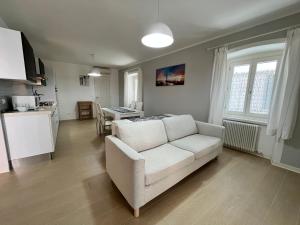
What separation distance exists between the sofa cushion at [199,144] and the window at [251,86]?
1250 mm

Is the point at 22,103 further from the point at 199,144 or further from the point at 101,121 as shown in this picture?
the point at 199,144

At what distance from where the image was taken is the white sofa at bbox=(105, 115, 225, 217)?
1282mm

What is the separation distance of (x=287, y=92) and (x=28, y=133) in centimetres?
419

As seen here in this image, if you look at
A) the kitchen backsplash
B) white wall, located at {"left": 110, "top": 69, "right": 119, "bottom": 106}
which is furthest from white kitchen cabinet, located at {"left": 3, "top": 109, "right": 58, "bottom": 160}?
white wall, located at {"left": 110, "top": 69, "right": 119, "bottom": 106}

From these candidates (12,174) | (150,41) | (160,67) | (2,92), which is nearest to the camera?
(150,41)

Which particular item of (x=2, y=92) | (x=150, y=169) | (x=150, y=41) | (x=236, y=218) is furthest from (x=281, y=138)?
(x=2, y=92)

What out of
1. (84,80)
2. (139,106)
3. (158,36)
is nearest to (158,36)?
(158,36)

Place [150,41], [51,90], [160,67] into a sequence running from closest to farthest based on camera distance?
[150,41] → [160,67] → [51,90]

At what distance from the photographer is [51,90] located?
15.8 ft

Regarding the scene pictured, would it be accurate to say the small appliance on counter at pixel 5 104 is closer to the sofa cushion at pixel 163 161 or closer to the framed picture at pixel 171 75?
the sofa cushion at pixel 163 161

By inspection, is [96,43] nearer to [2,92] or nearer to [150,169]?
[2,92]

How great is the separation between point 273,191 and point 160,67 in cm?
382

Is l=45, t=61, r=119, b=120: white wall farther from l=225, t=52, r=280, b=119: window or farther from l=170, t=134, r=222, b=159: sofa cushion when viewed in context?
l=225, t=52, r=280, b=119: window

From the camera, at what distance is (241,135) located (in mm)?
2770
